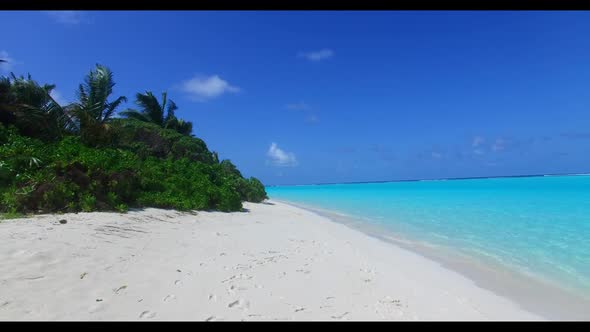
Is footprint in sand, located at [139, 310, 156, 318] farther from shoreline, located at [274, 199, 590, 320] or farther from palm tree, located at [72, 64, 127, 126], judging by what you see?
palm tree, located at [72, 64, 127, 126]

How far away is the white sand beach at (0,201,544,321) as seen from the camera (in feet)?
9.23

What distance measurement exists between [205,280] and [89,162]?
590 cm

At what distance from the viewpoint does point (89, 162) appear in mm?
7375

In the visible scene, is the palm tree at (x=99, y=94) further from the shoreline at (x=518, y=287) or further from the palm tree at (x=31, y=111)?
the shoreline at (x=518, y=287)

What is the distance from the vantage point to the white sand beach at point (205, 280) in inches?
111

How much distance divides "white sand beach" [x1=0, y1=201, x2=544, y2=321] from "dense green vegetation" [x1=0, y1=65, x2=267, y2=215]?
1.04 meters

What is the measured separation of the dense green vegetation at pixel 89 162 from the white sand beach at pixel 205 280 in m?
1.04

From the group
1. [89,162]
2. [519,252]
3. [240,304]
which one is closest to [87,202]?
[89,162]

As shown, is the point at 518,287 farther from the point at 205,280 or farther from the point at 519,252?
the point at 205,280

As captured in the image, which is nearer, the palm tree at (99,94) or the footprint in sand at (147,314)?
the footprint in sand at (147,314)

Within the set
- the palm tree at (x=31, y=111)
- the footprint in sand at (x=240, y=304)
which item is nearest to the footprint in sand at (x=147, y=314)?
the footprint in sand at (x=240, y=304)

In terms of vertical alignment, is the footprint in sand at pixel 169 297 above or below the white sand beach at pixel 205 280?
below
